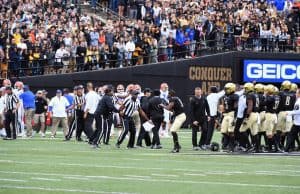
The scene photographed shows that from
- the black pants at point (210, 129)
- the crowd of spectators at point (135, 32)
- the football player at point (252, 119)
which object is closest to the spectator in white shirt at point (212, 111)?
the black pants at point (210, 129)

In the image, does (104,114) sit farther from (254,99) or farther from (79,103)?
(254,99)

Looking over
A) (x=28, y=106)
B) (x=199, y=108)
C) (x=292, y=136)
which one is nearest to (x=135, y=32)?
(x=28, y=106)

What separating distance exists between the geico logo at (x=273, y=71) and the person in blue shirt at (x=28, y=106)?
1297 cm

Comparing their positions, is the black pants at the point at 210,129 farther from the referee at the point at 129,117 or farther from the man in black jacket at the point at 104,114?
the man in black jacket at the point at 104,114

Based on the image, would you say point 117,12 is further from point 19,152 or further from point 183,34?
point 19,152

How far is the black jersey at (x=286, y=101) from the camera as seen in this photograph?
1119 inches

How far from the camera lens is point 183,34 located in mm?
44156

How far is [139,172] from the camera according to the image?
19.6 meters

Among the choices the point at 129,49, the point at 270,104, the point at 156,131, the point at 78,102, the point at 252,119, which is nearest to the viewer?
the point at 252,119

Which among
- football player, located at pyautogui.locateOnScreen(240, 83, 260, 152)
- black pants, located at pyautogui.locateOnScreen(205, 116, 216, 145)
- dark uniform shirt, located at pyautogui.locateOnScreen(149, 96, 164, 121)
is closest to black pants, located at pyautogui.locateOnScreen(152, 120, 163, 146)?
dark uniform shirt, located at pyautogui.locateOnScreen(149, 96, 164, 121)

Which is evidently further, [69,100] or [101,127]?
[69,100]

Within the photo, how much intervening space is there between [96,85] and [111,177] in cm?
2381

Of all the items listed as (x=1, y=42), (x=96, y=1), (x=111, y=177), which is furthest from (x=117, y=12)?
(x=111, y=177)

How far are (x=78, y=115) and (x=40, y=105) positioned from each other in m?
3.27
